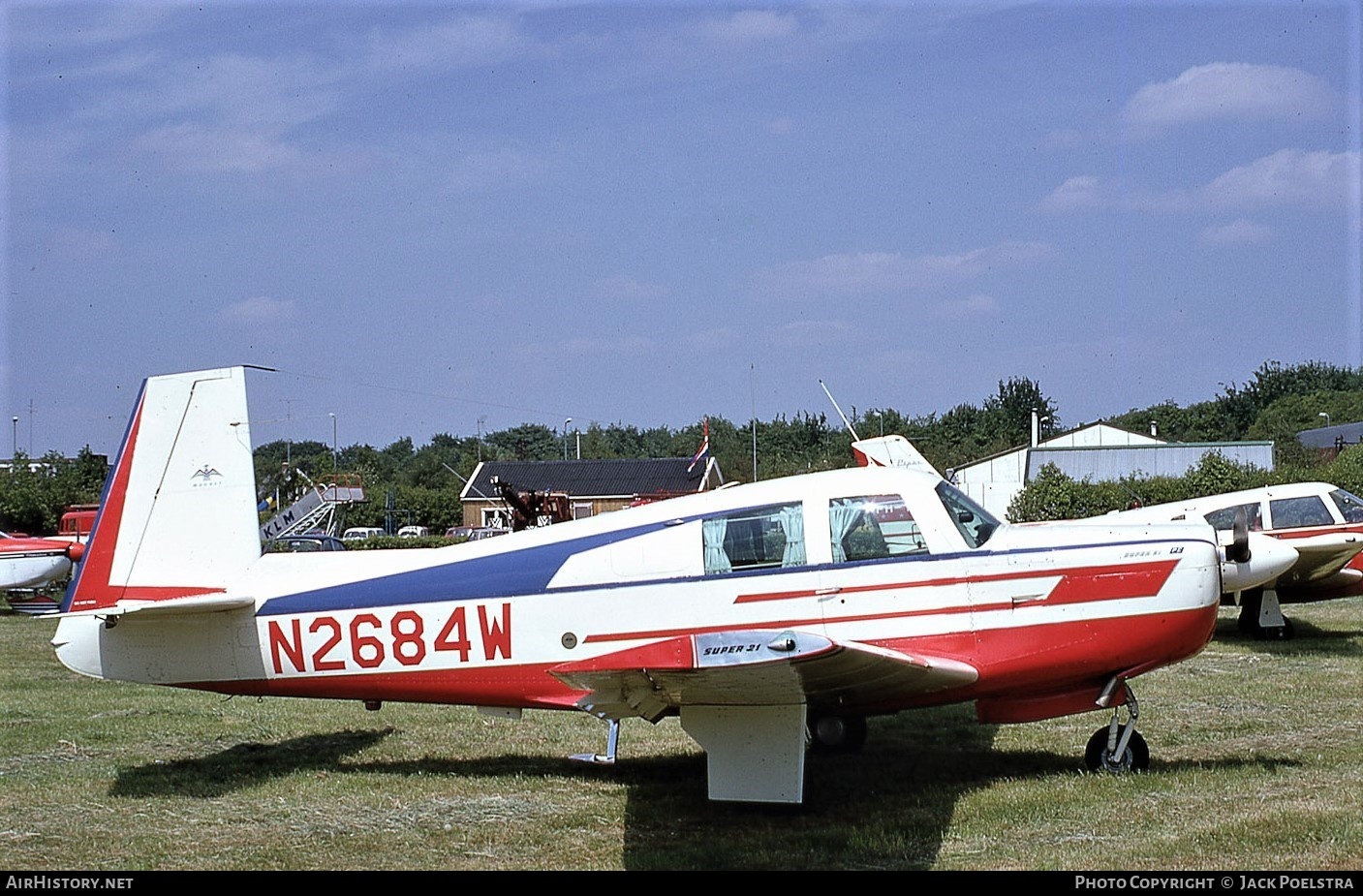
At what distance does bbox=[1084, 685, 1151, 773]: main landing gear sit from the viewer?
791 centimetres

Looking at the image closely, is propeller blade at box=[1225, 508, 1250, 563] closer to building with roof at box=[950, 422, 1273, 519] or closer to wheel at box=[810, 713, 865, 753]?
wheel at box=[810, 713, 865, 753]

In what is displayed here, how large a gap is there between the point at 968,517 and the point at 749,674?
7.24ft

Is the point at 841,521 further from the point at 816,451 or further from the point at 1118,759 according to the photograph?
the point at 816,451

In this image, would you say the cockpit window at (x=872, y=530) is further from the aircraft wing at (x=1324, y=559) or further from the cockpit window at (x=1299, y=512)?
the cockpit window at (x=1299, y=512)

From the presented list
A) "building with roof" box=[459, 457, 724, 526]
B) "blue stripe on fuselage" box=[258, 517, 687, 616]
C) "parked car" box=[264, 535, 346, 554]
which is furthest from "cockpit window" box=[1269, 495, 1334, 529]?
"building with roof" box=[459, 457, 724, 526]

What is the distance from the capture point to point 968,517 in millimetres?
7504

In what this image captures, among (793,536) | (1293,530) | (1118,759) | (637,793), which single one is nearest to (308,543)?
(1293,530)

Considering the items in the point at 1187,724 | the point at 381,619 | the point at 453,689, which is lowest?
the point at 1187,724

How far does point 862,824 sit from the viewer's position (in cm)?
695

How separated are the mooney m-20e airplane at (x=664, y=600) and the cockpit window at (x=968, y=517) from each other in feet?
0.05

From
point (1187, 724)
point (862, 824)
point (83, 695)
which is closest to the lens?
point (862, 824)

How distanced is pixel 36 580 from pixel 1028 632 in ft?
60.8
